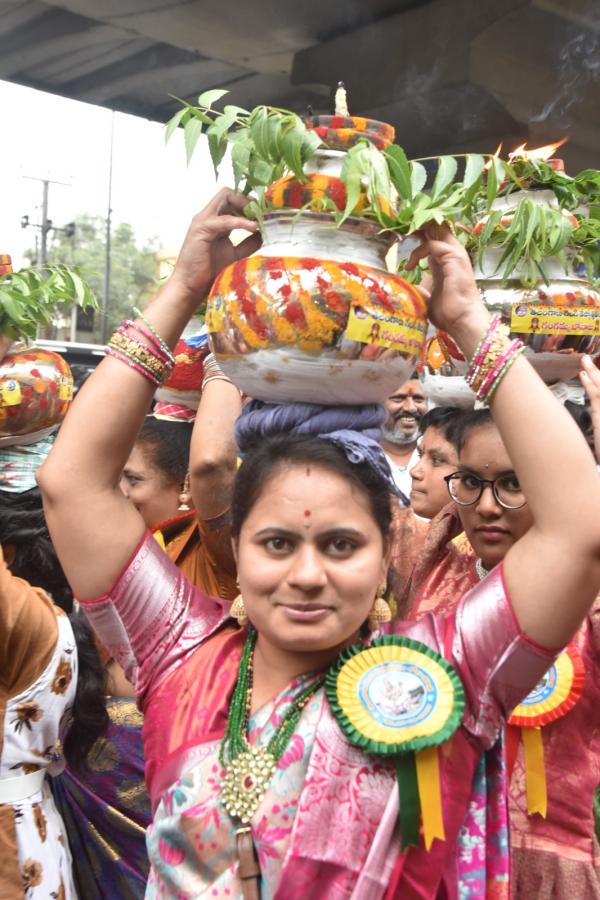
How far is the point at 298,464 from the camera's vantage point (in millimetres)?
1853

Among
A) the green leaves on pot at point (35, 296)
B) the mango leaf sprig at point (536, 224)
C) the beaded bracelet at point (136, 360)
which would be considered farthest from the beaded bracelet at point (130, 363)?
the green leaves on pot at point (35, 296)

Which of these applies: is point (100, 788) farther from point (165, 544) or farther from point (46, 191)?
point (46, 191)

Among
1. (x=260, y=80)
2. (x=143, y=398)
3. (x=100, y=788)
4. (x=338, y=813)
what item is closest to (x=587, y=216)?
(x=143, y=398)

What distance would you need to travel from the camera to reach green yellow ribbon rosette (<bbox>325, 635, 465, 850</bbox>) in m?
1.70

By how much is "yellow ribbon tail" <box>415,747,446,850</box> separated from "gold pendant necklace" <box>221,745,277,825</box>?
0.26 meters

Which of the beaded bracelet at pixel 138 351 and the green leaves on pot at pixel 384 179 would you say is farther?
the beaded bracelet at pixel 138 351

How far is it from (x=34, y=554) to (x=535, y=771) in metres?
1.58

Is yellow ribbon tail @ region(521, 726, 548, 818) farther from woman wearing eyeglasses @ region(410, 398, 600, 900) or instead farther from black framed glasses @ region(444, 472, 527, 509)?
black framed glasses @ region(444, 472, 527, 509)

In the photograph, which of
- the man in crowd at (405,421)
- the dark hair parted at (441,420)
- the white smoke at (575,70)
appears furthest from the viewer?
the white smoke at (575,70)

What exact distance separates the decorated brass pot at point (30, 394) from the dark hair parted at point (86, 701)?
2.45ft

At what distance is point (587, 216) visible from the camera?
2.43 meters

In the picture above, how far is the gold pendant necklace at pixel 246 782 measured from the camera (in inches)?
68.8

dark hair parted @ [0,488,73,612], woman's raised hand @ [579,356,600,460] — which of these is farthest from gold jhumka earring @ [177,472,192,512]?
woman's raised hand @ [579,356,600,460]

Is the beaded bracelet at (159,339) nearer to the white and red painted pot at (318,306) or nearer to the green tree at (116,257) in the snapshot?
the white and red painted pot at (318,306)
